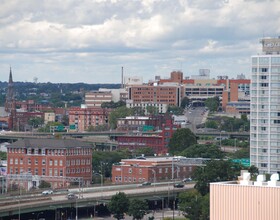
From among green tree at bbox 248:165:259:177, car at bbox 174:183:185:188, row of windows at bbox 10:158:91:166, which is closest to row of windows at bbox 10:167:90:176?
row of windows at bbox 10:158:91:166

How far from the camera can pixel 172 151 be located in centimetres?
16938

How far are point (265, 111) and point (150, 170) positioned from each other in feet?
44.7

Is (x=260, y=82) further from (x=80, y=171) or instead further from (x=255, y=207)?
(x=255, y=207)

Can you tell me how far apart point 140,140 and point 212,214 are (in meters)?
135

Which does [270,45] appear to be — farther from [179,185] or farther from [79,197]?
[79,197]

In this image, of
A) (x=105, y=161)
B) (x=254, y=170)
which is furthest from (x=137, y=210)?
(x=105, y=161)

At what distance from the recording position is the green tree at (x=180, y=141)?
171m

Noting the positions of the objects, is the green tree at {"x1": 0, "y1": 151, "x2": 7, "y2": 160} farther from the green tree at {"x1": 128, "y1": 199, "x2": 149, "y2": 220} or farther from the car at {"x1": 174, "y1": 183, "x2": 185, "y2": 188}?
the green tree at {"x1": 128, "y1": 199, "x2": 149, "y2": 220}

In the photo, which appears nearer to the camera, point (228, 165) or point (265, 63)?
point (228, 165)

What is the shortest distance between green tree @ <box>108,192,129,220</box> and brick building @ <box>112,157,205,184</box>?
2912 centimetres

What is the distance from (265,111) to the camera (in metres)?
134

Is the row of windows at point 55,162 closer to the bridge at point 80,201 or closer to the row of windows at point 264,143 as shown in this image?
the bridge at point 80,201

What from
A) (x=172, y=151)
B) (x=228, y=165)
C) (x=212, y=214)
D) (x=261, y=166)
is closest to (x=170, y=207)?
(x=228, y=165)

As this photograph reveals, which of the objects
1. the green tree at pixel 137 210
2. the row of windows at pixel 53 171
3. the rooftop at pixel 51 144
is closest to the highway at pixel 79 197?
the green tree at pixel 137 210
